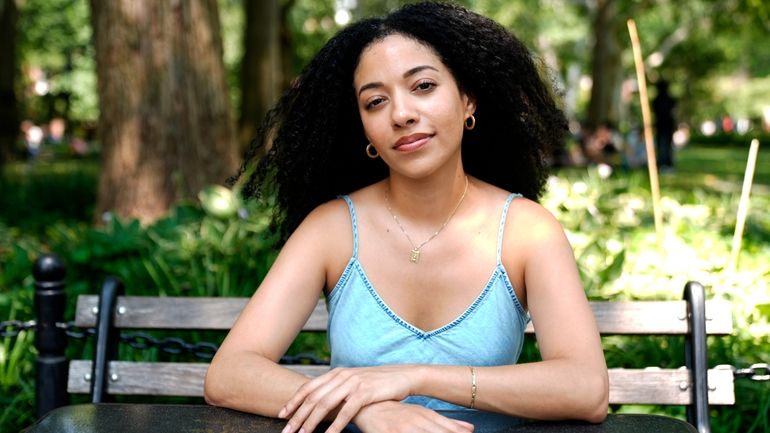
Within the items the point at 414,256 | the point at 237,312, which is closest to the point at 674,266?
the point at 237,312

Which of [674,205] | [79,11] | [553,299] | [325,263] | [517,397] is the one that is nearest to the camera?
[517,397]

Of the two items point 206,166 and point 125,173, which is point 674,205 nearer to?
point 206,166

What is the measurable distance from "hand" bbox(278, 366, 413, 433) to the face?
52cm

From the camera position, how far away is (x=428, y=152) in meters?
2.38

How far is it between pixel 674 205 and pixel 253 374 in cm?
461

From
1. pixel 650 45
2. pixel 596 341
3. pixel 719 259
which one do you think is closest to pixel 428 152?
pixel 596 341

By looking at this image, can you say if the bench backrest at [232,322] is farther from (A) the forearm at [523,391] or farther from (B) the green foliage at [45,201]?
(B) the green foliage at [45,201]

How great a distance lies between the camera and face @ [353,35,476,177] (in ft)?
7.75

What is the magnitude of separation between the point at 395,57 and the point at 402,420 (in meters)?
0.88

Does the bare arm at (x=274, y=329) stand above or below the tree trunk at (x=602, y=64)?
below

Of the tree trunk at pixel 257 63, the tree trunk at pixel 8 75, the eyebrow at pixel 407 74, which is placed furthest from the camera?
the tree trunk at pixel 8 75

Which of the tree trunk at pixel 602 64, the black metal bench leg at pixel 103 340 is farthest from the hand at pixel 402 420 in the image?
the tree trunk at pixel 602 64

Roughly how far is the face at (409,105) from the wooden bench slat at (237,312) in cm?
80

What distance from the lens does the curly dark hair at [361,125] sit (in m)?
2.50
